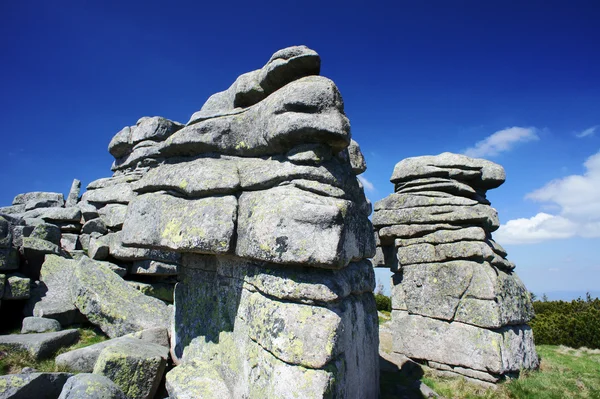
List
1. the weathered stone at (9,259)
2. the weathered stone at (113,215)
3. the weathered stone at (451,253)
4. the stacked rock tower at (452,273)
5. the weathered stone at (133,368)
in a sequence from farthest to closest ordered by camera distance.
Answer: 1. the weathered stone at (113,215)
2. the weathered stone at (451,253)
3. the stacked rock tower at (452,273)
4. the weathered stone at (9,259)
5. the weathered stone at (133,368)

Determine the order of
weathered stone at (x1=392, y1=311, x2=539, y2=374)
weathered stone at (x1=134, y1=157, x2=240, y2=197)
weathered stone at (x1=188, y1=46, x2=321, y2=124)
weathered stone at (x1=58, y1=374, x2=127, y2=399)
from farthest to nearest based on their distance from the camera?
weathered stone at (x1=392, y1=311, x2=539, y2=374) < weathered stone at (x1=188, y1=46, x2=321, y2=124) < weathered stone at (x1=134, y1=157, x2=240, y2=197) < weathered stone at (x1=58, y1=374, x2=127, y2=399)

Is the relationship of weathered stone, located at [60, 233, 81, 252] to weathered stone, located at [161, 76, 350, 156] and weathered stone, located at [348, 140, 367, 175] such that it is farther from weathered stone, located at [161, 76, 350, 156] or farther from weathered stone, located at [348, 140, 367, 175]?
weathered stone, located at [348, 140, 367, 175]

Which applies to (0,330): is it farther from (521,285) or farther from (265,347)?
(521,285)

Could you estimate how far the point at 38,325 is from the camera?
966cm

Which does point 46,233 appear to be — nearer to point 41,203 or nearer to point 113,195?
point 113,195

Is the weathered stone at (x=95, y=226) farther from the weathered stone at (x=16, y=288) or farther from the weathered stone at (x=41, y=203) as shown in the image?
the weathered stone at (x=41, y=203)

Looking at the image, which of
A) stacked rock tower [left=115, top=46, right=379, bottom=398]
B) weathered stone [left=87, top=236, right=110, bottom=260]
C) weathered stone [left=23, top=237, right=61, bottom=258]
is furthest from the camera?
weathered stone [left=87, top=236, right=110, bottom=260]

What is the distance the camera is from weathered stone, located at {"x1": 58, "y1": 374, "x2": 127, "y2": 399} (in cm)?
582

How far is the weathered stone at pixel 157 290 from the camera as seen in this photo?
39.8 ft

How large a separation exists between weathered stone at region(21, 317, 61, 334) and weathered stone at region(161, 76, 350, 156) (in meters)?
6.60

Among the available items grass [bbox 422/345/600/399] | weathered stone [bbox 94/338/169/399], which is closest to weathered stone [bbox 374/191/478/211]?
grass [bbox 422/345/600/399]

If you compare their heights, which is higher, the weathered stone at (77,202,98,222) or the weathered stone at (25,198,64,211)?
the weathered stone at (25,198,64,211)

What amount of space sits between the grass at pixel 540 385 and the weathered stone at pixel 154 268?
30.1 ft

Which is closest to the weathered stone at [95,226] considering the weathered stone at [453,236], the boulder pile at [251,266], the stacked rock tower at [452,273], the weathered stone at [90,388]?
the boulder pile at [251,266]
